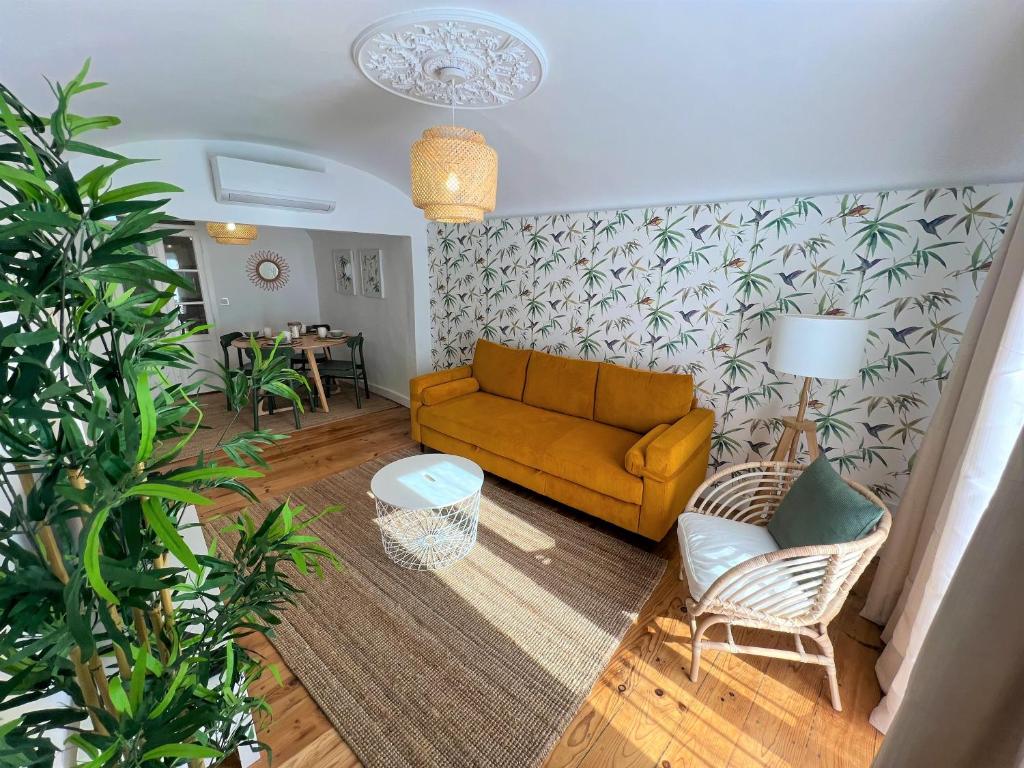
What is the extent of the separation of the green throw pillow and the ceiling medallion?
6.77 feet

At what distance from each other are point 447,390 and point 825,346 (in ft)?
8.44

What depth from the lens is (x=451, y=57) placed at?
173 centimetres

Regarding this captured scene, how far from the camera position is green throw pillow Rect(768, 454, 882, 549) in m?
1.47

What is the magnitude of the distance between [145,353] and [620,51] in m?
1.92

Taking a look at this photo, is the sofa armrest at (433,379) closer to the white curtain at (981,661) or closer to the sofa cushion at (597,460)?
the sofa cushion at (597,460)

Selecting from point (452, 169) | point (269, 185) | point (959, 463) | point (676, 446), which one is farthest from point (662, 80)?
point (269, 185)

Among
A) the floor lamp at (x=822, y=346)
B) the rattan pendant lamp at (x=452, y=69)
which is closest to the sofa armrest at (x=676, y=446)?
the floor lamp at (x=822, y=346)

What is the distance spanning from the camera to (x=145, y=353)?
0.75m

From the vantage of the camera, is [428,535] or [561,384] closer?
[428,535]

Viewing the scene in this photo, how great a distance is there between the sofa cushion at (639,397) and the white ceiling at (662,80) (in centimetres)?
120

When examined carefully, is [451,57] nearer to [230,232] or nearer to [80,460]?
[80,460]

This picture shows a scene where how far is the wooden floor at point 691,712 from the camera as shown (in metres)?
1.41

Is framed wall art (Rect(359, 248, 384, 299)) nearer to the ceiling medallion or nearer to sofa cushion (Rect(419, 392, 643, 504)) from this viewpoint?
sofa cushion (Rect(419, 392, 643, 504))

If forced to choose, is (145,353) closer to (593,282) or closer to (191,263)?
(593,282)
